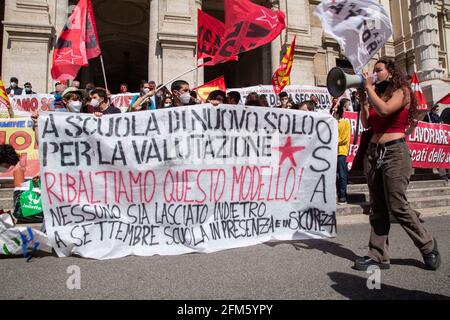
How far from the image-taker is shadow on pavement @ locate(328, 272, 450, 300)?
229cm

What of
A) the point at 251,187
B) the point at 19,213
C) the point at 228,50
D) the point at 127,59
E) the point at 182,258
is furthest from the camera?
the point at 127,59

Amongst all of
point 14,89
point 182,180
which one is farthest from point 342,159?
point 14,89

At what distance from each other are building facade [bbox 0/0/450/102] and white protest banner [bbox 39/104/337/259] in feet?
30.5

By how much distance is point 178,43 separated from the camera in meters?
12.8

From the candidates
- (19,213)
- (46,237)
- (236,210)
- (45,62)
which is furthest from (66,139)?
(45,62)

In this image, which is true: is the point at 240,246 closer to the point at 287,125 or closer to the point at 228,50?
the point at 287,125

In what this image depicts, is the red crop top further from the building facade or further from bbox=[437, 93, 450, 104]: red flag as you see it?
the building facade

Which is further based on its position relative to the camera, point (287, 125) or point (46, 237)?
point (287, 125)

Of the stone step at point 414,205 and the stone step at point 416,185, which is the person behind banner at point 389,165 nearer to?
the stone step at point 414,205

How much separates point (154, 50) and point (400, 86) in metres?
11.5

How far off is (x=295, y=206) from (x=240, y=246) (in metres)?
0.87

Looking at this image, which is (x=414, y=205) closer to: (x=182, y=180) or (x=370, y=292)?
(x=370, y=292)

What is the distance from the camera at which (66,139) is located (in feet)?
11.5

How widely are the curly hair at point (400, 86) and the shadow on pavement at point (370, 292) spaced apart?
156cm
